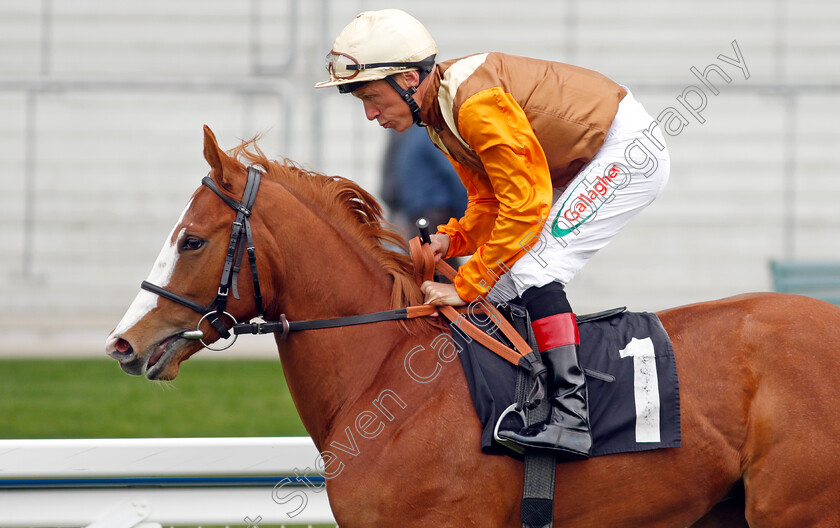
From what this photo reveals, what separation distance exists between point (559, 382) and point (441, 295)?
0.41 meters

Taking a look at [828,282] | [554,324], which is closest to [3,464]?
[554,324]

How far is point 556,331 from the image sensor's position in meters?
2.43

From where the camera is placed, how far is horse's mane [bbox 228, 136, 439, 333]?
2.59m

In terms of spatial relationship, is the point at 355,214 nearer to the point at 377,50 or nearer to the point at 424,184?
the point at 377,50

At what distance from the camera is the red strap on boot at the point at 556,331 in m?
2.42

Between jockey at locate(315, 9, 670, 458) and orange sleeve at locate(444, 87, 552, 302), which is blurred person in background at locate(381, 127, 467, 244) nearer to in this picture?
jockey at locate(315, 9, 670, 458)

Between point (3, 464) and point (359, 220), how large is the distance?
55.6 inches

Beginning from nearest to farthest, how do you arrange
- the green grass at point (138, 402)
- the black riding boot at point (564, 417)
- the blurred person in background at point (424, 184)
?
the black riding boot at point (564, 417) → the blurred person in background at point (424, 184) → the green grass at point (138, 402)

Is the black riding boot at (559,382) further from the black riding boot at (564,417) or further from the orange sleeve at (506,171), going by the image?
the orange sleeve at (506,171)

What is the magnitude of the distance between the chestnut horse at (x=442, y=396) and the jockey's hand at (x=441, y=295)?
9 cm

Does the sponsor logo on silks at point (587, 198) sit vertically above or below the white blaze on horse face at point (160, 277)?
above

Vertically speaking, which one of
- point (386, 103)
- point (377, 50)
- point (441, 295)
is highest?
point (377, 50)

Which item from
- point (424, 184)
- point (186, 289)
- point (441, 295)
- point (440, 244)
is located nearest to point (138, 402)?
point (424, 184)

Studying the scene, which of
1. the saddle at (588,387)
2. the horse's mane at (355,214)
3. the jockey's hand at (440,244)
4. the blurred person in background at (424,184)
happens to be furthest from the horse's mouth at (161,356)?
the blurred person in background at (424,184)
